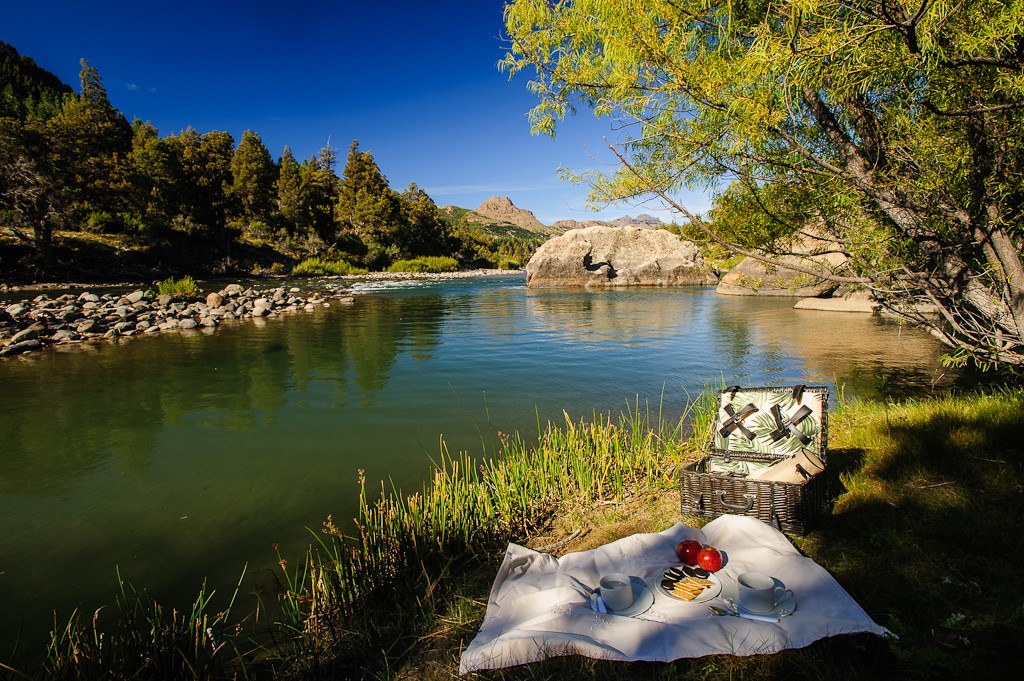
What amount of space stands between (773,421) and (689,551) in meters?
1.85

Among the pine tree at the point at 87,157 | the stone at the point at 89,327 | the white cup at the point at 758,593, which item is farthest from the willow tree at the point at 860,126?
the pine tree at the point at 87,157

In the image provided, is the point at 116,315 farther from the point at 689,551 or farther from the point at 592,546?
the point at 689,551

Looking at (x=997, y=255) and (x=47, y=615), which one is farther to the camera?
(x=997, y=255)

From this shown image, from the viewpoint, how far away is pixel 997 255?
3.86m

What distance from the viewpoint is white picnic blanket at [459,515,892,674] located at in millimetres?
2137

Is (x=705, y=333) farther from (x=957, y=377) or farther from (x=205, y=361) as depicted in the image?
(x=205, y=361)

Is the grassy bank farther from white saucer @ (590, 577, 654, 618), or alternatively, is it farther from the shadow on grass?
white saucer @ (590, 577, 654, 618)

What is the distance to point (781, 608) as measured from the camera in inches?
91.1

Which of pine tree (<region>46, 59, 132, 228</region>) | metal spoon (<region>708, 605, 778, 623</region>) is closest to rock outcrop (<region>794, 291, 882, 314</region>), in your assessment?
metal spoon (<region>708, 605, 778, 623</region>)

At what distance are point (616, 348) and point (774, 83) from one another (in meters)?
9.22

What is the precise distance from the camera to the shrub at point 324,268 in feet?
142

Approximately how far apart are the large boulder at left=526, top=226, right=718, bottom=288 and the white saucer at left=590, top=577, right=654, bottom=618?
3544cm

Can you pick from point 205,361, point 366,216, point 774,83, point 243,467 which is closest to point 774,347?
point 774,83

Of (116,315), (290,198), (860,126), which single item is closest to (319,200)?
(290,198)
